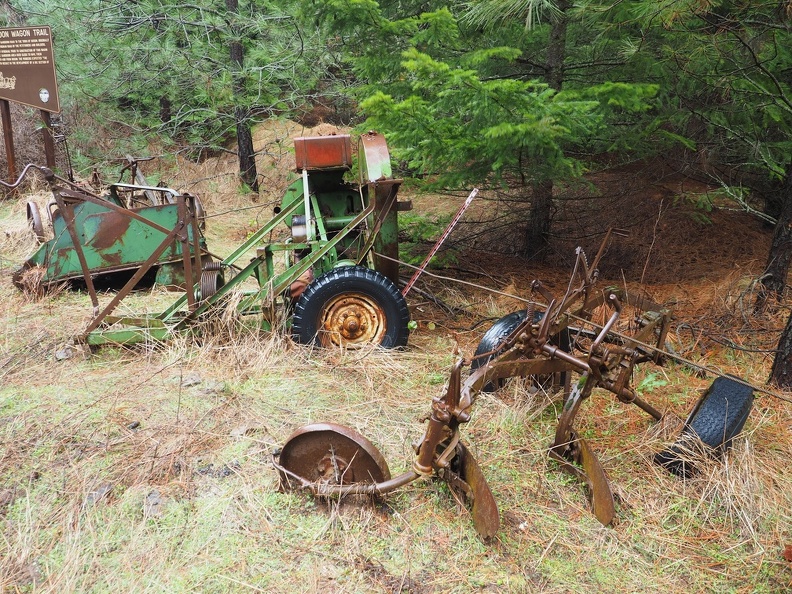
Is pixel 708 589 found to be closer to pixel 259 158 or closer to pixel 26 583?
pixel 26 583

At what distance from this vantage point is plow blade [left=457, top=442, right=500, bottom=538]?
8.61ft

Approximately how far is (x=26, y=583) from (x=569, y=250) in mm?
6297

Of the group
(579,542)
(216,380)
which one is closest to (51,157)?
(216,380)

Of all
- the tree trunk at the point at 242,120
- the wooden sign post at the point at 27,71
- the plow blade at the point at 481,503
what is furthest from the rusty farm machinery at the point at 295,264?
the tree trunk at the point at 242,120

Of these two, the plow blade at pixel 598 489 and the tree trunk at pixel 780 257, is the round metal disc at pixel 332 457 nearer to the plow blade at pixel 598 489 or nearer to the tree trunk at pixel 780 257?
the plow blade at pixel 598 489

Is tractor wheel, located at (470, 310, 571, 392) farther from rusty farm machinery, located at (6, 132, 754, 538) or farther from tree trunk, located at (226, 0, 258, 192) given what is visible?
tree trunk, located at (226, 0, 258, 192)

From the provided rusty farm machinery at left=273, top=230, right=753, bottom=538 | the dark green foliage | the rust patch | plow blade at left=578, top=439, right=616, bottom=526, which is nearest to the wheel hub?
rusty farm machinery at left=273, top=230, right=753, bottom=538

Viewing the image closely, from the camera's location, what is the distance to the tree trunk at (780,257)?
454 centimetres

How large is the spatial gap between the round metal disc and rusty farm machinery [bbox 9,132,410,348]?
1.66 metres

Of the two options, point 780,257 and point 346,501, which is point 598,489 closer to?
point 346,501

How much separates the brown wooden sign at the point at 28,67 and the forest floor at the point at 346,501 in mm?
4943

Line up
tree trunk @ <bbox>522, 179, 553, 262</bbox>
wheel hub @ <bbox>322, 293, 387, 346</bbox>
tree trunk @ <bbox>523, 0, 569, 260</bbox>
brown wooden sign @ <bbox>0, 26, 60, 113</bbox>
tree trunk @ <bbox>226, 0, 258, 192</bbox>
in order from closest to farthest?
wheel hub @ <bbox>322, 293, 387, 346</bbox> → tree trunk @ <bbox>523, 0, 569, 260</bbox> → tree trunk @ <bbox>522, 179, 553, 262</bbox> → brown wooden sign @ <bbox>0, 26, 60, 113</bbox> → tree trunk @ <bbox>226, 0, 258, 192</bbox>

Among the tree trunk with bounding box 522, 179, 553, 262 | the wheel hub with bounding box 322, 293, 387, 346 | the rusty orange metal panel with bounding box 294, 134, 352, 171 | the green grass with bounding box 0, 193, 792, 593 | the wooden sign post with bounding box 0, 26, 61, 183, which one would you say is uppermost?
the wooden sign post with bounding box 0, 26, 61, 183

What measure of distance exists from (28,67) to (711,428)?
10.1m
